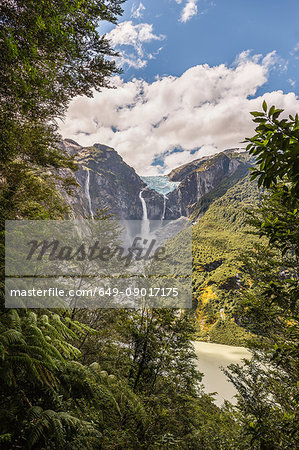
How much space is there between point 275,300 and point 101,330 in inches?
330

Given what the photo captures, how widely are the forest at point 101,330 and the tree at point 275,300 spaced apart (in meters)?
0.02

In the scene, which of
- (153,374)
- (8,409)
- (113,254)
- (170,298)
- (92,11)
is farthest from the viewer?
(113,254)

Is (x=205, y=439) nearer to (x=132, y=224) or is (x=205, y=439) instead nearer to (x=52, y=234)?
(x=52, y=234)

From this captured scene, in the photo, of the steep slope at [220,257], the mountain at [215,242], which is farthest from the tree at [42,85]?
the steep slope at [220,257]

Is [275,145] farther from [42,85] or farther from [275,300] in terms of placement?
[42,85]

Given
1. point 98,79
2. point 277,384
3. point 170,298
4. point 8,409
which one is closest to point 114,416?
point 8,409

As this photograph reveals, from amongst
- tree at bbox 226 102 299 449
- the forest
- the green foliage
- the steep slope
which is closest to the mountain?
the steep slope

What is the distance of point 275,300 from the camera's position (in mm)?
2041

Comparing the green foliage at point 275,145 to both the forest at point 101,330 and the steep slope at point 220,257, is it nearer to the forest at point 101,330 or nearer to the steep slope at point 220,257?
the forest at point 101,330

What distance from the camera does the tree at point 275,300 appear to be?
1.52 metres

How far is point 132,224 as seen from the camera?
193 metres

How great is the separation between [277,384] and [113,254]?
8753 mm

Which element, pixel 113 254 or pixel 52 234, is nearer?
pixel 52 234

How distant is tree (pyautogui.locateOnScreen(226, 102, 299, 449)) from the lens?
5.00ft
